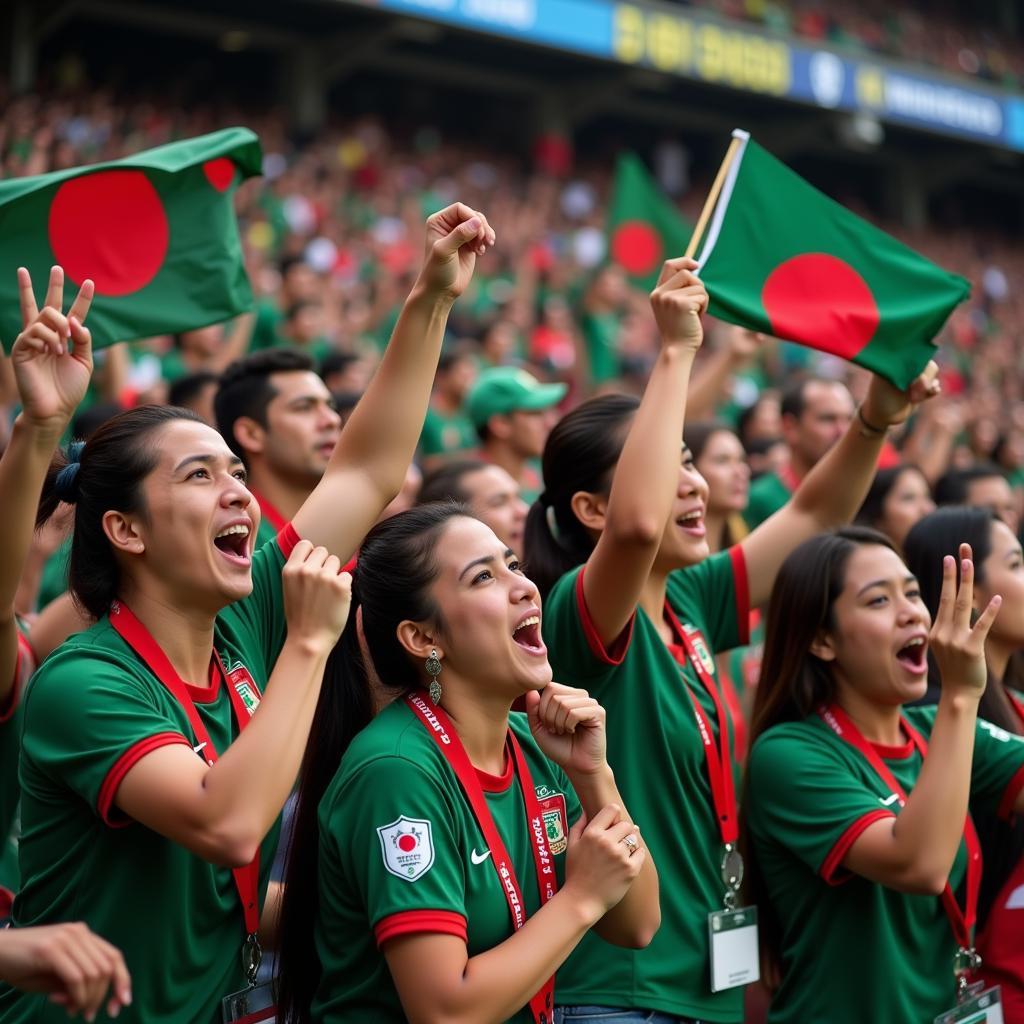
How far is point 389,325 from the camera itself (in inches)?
334

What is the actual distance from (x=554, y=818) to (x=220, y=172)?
2.20m

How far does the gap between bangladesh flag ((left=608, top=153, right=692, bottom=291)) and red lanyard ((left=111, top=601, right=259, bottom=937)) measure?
5617 millimetres

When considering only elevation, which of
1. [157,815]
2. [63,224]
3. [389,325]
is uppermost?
[389,325]

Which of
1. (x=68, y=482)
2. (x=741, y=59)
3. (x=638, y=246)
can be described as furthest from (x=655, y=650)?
(x=741, y=59)

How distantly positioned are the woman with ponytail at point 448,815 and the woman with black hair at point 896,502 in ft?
8.45

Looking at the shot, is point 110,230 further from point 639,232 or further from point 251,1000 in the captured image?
point 639,232

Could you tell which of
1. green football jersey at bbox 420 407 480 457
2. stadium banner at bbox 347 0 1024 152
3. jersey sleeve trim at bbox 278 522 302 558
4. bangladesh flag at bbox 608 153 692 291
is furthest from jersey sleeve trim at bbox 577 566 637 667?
A: stadium banner at bbox 347 0 1024 152

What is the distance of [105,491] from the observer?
8.01 feet

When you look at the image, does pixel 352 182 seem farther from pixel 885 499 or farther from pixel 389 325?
pixel 885 499

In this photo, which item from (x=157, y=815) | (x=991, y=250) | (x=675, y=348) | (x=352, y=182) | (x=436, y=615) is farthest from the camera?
(x=991, y=250)

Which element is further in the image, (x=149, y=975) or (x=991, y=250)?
(x=991, y=250)

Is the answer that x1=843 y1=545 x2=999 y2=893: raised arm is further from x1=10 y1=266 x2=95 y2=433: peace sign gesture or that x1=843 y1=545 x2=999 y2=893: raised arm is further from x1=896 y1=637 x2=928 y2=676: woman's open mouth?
x1=10 y1=266 x2=95 y2=433: peace sign gesture

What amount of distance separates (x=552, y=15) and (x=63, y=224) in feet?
44.3

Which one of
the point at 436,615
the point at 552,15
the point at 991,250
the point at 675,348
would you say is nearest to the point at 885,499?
the point at 675,348
